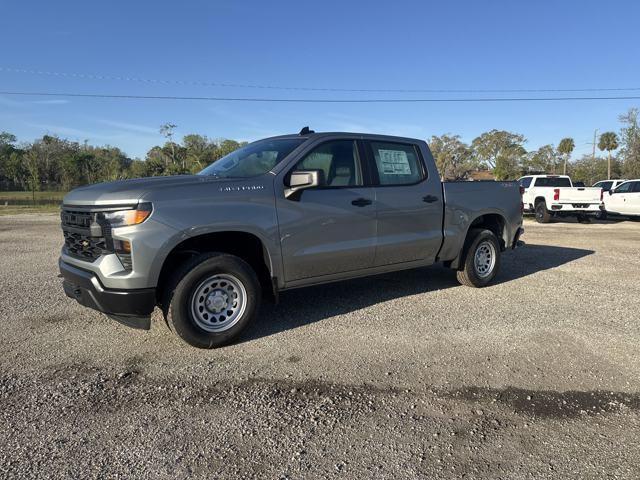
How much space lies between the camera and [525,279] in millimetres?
6996

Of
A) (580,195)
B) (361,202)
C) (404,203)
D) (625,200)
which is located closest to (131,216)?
(361,202)

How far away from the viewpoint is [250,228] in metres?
4.19

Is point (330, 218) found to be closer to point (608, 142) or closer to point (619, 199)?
point (619, 199)

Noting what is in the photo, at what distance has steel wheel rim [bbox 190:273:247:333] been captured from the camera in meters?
4.08

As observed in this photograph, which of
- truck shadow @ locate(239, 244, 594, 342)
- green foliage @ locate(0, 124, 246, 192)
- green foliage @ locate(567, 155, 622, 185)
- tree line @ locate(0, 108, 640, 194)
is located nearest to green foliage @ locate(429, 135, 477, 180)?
tree line @ locate(0, 108, 640, 194)

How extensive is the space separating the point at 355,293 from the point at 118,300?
10.2 ft

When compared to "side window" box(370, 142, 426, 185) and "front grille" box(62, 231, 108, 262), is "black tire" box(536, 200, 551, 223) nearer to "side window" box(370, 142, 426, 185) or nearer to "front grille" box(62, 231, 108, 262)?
"side window" box(370, 142, 426, 185)

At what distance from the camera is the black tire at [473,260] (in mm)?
6211

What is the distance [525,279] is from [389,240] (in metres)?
2.94

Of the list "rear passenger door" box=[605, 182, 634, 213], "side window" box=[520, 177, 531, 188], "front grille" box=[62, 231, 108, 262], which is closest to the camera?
"front grille" box=[62, 231, 108, 262]

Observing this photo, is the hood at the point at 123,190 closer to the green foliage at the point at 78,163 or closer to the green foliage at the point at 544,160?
the green foliage at the point at 78,163

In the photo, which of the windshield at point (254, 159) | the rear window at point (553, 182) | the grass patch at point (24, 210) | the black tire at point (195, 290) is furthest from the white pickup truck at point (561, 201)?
the grass patch at point (24, 210)

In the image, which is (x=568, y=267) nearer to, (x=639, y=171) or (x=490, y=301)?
(x=490, y=301)

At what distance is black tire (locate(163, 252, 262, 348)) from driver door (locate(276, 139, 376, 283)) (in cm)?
44
